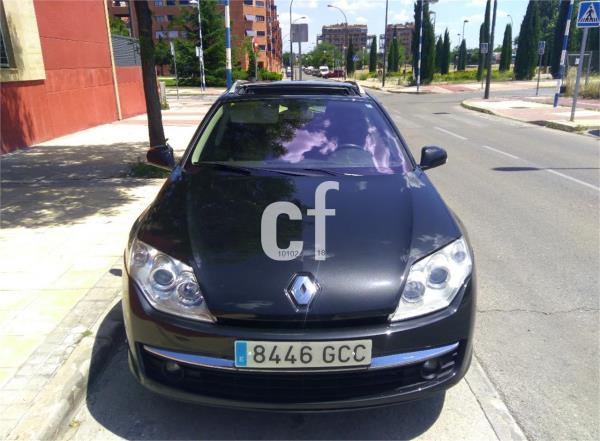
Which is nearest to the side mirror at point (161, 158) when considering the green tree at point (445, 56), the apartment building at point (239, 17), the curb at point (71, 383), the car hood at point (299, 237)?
the car hood at point (299, 237)

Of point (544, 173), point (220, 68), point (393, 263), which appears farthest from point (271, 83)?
point (220, 68)

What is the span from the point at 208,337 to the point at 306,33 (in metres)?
28.4

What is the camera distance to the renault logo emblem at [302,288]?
217 cm

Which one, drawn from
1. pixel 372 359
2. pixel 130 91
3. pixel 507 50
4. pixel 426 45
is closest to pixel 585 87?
pixel 130 91

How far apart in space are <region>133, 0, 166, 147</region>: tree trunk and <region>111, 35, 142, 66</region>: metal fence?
906 centimetres

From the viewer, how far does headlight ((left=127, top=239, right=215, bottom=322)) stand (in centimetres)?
224

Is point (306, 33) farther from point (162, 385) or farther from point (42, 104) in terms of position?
point (162, 385)

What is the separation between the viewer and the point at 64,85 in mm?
13047

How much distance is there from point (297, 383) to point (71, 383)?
53.8 inches

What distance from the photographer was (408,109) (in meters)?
23.3

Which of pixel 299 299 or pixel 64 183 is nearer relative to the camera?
pixel 299 299

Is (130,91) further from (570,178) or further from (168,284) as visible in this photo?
(168,284)

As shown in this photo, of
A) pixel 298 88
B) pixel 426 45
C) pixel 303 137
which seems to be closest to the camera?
pixel 303 137

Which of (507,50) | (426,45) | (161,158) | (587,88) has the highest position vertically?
(426,45)
